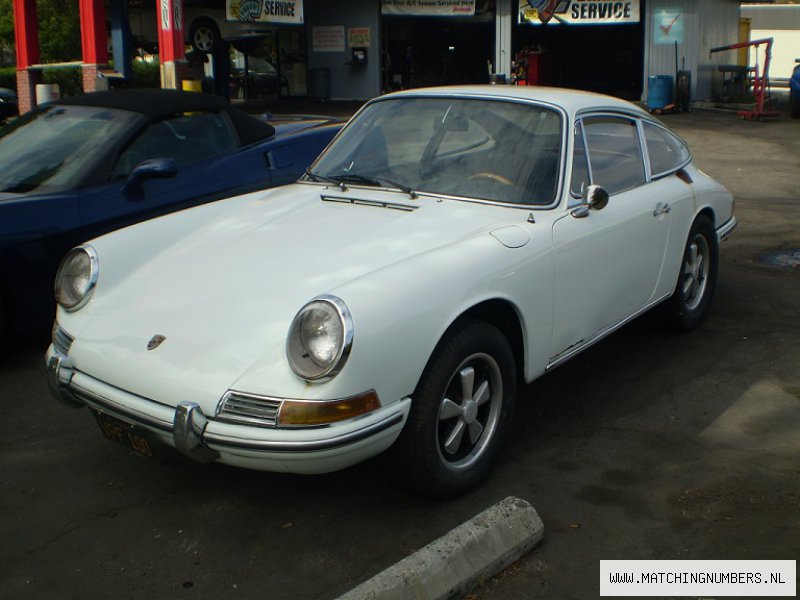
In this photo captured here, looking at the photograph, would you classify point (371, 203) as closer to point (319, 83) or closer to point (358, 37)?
point (358, 37)

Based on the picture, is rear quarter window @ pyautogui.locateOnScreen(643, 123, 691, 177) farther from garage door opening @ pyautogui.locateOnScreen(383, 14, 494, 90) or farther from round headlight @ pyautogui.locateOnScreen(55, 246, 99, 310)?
garage door opening @ pyautogui.locateOnScreen(383, 14, 494, 90)

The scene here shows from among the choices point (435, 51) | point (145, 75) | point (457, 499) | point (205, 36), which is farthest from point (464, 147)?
point (145, 75)

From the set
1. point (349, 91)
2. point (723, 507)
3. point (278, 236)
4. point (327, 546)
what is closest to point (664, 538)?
point (723, 507)

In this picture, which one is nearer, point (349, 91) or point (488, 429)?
point (488, 429)

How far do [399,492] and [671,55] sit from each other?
68.1 ft

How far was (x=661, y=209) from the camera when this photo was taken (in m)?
5.02

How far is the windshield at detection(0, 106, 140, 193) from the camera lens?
586 cm

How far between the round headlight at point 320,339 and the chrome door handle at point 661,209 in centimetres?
240

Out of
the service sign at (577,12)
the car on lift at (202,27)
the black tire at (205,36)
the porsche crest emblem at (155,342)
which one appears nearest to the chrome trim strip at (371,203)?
the porsche crest emblem at (155,342)

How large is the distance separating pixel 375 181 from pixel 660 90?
18062mm

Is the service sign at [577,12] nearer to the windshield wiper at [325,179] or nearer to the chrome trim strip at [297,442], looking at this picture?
the windshield wiper at [325,179]

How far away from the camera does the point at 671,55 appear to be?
22.3 meters

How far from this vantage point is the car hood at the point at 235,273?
3352 mm

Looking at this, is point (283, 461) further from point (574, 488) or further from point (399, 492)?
point (574, 488)
